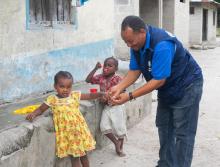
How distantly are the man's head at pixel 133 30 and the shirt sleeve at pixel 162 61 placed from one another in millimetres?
161

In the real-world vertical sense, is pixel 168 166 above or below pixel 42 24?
below

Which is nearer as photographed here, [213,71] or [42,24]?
[42,24]

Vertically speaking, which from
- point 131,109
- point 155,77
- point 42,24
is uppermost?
point 42,24

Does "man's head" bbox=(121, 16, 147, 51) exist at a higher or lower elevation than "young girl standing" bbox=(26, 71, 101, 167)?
higher

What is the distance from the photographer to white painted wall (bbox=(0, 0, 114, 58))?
533 centimetres

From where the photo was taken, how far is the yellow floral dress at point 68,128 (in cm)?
407

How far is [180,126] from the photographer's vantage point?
396 centimetres

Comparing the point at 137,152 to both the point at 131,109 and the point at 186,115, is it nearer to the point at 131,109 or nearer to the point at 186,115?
the point at 131,109

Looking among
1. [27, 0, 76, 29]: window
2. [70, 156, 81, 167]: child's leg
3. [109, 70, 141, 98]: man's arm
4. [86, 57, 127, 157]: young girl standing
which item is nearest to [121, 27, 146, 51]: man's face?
[109, 70, 141, 98]: man's arm

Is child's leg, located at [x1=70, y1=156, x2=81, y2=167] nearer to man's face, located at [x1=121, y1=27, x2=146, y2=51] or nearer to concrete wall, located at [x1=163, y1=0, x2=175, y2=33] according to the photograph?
man's face, located at [x1=121, y1=27, x2=146, y2=51]

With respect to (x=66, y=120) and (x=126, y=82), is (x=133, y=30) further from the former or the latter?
(x=66, y=120)

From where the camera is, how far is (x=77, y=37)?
7.08m

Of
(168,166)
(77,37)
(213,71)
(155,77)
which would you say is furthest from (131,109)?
(213,71)

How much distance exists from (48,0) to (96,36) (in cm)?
165
